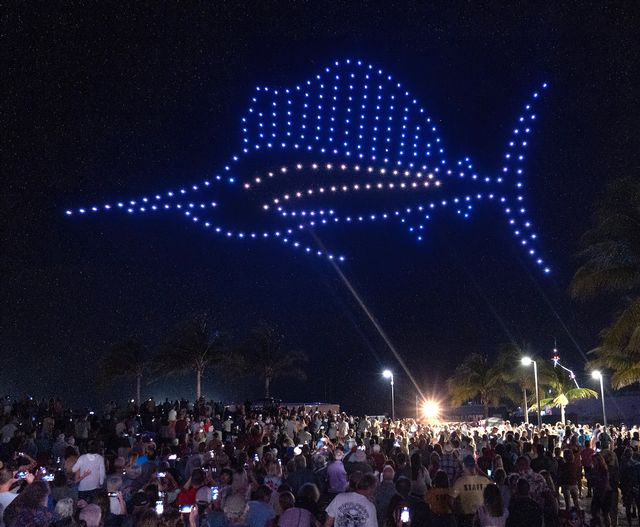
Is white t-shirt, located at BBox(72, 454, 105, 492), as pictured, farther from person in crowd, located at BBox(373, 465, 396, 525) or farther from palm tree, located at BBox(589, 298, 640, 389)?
palm tree, located at BBox(589, 298, 640, 389)

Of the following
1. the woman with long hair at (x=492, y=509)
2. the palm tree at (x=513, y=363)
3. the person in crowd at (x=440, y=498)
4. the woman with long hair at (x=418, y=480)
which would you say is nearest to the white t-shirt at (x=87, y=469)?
the woman with long hair at (x=418, y=480)

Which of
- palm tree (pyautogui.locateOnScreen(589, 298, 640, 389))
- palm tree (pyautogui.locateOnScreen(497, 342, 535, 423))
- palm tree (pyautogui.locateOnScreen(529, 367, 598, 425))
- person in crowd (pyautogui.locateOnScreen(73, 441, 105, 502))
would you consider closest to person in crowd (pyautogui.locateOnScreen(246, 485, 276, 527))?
person in crowd (pyautogui.locateOnScreen(73, 441, 105, 502))

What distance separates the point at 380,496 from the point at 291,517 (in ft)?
6.75

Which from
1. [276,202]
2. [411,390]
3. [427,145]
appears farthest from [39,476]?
[411,390]

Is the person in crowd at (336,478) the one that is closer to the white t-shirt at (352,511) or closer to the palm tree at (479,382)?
the white t-shirt at (352,511)

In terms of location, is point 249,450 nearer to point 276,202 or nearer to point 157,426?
point 276,202

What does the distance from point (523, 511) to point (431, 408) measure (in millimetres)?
58158

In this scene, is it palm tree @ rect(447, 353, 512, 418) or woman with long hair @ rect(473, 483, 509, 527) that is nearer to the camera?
woman with long hair @ rect(473, 483, 509, 527)

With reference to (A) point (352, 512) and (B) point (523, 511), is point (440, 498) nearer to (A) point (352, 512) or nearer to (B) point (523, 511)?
(B) point (523, 511)

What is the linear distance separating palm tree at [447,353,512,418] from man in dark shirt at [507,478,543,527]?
4506cm

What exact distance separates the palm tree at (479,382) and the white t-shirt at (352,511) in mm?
45982

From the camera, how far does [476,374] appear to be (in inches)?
2062

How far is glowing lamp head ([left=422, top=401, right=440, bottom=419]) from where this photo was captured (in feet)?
202

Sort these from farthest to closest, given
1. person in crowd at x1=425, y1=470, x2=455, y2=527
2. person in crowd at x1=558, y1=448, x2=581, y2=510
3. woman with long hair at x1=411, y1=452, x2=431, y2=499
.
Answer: person in crowd at x1=558, y1=448, x2=581, y2=510, woman with long hair at x1=411, y1=452, x2=431, y2=499, person in crowd at x1=425, y1=470, x2=455, y2=527
